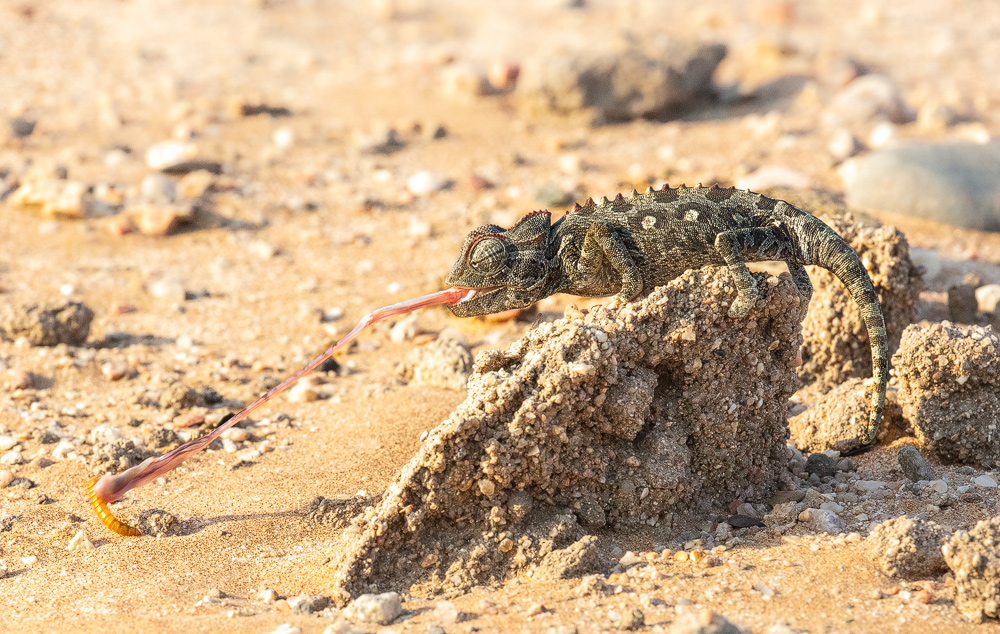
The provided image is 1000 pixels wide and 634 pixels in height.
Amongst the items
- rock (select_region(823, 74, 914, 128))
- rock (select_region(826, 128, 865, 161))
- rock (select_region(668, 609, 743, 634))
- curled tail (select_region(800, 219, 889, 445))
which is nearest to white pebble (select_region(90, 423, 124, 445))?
rock (select_region(668, 609, 743, 634))

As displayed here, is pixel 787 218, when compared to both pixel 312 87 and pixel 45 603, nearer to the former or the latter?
pixel 45 603

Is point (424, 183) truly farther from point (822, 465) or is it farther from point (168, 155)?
point (822, 465)

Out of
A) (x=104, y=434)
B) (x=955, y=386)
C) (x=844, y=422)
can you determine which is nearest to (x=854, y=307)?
(x=844, y=422)

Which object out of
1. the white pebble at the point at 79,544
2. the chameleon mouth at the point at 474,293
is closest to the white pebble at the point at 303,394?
the white pebble at the point at 79,544

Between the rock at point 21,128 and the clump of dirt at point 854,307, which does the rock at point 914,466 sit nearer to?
the clump of dirt at point 854,307

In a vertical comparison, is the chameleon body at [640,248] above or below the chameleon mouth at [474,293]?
above

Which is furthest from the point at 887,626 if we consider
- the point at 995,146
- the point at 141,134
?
the point at 141,134

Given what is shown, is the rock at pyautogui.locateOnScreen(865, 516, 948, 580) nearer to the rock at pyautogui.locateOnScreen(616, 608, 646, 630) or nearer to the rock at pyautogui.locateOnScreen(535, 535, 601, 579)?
the rock at pyautogui.locateOnScreen(616, 608, 646, 630)
